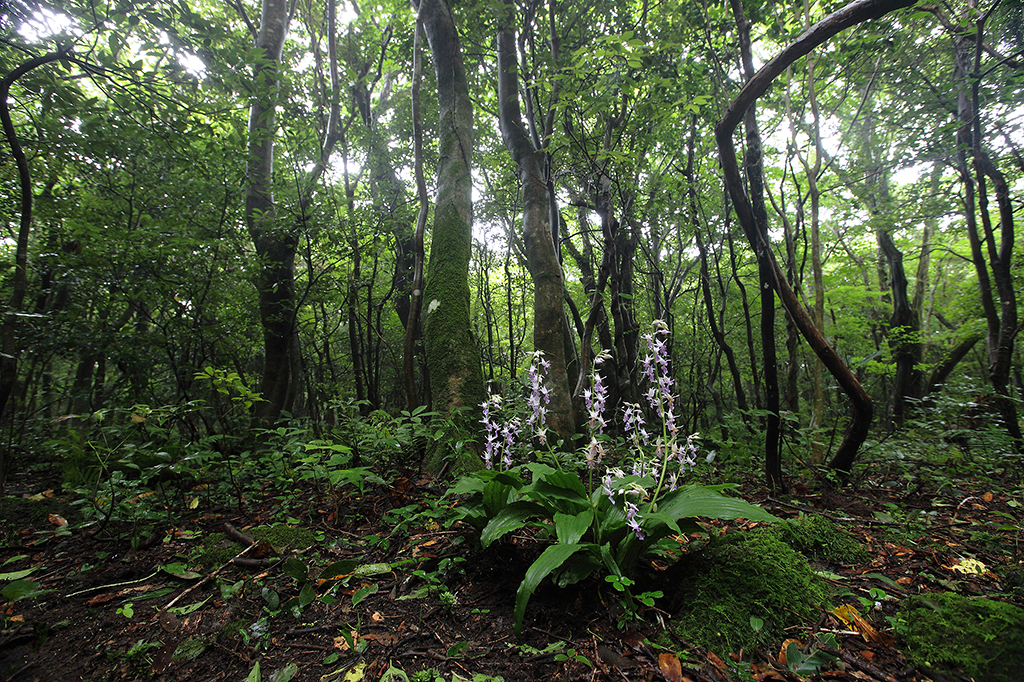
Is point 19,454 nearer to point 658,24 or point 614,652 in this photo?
point 614,652

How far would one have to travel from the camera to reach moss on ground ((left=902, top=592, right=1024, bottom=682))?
140cm

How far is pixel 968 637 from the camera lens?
1.47 metres

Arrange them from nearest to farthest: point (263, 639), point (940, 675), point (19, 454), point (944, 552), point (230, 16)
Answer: point (940, 675) < point (263, 639) < point (944, 552) < point (19, 454) < point (230, 16)

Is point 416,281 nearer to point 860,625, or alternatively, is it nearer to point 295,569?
point 295,569

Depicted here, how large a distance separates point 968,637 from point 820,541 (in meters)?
0.79

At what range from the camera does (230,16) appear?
9.34 metres

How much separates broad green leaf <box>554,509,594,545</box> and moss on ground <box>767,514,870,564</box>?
1.10 metres

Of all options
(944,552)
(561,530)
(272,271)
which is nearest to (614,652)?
(561,530)

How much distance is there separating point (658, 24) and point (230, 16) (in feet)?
33.0

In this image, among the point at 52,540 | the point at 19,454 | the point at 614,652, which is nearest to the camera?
the point at 614,652

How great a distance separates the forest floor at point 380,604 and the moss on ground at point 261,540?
0.04 ft

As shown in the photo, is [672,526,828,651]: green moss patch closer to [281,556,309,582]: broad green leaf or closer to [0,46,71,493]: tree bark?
[281,556,309,582]: broad green leaf

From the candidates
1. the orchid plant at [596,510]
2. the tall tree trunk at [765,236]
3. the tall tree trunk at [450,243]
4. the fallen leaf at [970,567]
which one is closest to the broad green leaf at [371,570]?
the orchid plant at [596,510]

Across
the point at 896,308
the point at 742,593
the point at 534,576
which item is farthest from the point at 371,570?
the point at 896,308
